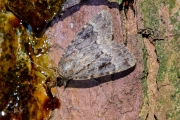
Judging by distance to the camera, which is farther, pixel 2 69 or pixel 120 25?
pixel 120 25

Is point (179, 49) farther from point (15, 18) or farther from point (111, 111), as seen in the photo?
point (15, 18)

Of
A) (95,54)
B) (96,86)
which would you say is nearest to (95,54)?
(95,54)

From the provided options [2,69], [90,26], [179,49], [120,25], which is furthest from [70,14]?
[179,49]

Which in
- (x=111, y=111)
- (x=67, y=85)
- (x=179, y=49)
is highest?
(x=179, y=49)

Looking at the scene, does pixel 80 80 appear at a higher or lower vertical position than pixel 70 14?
lower

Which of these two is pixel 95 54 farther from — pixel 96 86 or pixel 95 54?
pixel 96 86

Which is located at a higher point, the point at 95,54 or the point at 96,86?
the point at 95,54
